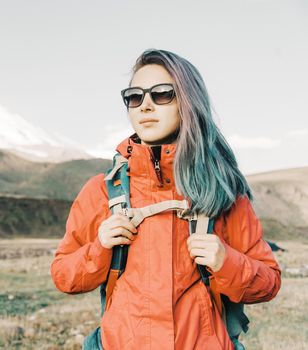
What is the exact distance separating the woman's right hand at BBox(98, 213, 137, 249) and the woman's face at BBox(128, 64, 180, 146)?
48cm

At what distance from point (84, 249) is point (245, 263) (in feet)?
2.24

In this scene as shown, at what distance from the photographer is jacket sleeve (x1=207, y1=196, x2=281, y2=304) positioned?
7.43ft

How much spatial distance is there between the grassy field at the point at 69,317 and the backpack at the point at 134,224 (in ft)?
14.3

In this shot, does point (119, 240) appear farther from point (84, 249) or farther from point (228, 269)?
point (228, 269)

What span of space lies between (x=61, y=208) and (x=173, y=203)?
35.3 meters

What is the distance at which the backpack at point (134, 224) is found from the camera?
90.7 inches

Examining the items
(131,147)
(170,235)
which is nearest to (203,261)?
(170,235)

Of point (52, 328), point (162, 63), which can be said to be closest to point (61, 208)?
point (52, 328)

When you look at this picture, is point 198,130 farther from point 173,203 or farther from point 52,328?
point 52,328

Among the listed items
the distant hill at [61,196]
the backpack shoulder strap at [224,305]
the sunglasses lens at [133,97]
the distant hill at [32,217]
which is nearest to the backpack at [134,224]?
the backpack shoulder strap at [224,305]

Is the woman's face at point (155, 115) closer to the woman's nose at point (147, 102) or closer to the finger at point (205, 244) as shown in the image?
the woman's nose at point (147, 102)

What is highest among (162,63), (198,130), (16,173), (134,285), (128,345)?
(162,63)

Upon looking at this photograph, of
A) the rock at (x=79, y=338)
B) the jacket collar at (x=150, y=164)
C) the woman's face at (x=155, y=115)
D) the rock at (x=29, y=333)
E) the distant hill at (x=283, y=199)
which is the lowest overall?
the distant hill at (x=283, y=199)

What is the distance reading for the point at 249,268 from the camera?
7.54ft
